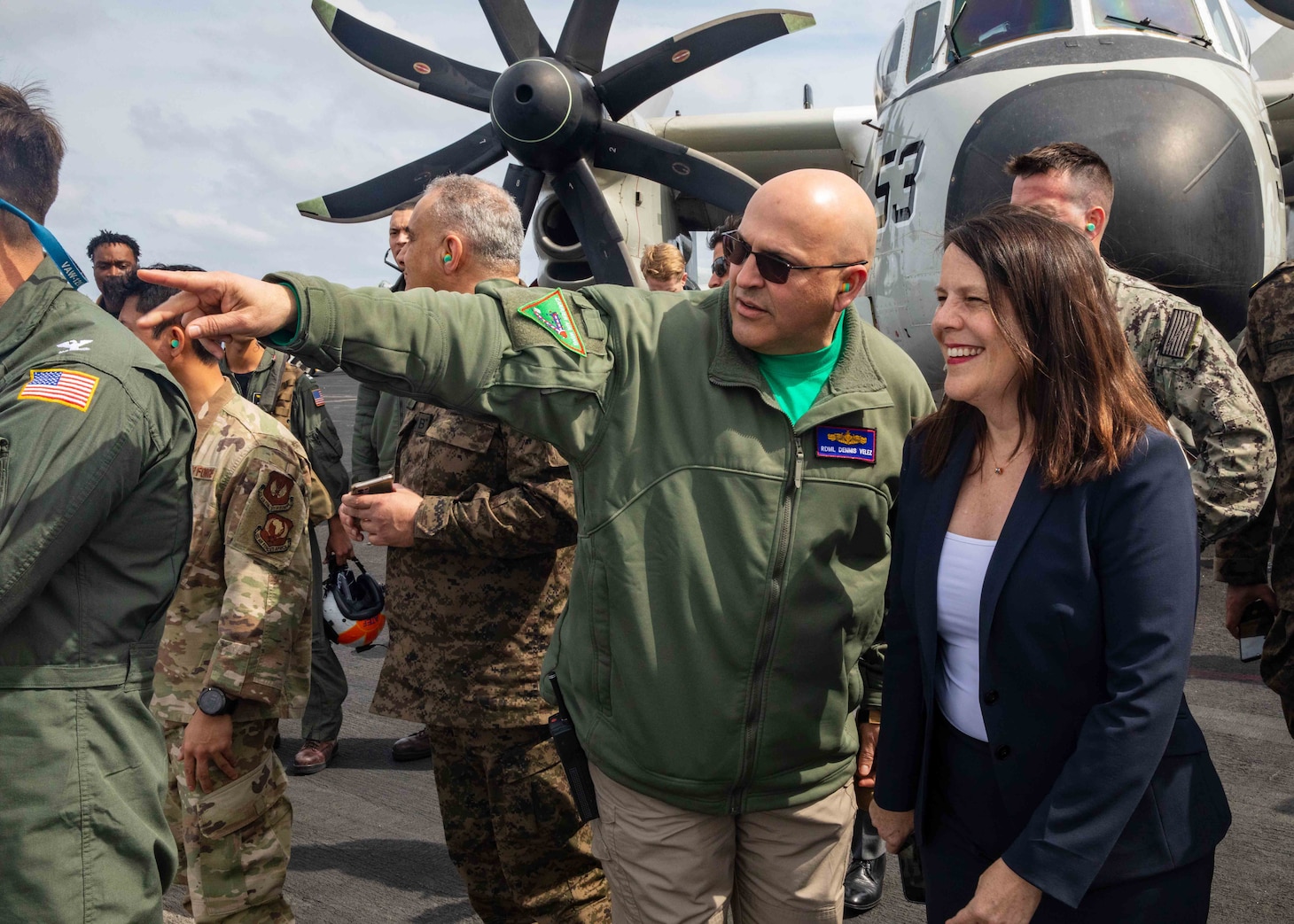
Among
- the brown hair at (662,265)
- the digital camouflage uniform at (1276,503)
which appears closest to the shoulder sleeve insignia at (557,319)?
the digital camouflage uniform at (1276,503)

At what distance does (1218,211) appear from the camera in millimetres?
4746

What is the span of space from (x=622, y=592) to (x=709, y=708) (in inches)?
10.9

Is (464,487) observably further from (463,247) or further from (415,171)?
(415,171)

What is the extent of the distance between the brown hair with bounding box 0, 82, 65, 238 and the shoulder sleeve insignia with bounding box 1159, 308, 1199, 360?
8.22 feet

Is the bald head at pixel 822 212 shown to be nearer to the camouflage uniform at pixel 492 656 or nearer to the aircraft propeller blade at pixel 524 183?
the camouflage uniform at pixel 492 656

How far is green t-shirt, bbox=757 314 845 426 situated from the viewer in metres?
2.09

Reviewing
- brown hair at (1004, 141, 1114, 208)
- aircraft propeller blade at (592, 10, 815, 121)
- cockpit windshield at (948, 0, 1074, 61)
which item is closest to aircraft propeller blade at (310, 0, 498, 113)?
aircraft propeller blade at (592, 10, 815, 121)

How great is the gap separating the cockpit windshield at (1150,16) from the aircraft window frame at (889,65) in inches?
55.3

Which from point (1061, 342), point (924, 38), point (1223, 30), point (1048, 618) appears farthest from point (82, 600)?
point (1223, 30)

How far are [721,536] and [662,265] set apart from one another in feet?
13.0

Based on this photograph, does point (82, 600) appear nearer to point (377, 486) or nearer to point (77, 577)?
point (77, 577)

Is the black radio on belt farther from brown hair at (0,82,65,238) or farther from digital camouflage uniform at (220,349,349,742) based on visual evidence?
digital camouflage uniform at (220,349,349,742)

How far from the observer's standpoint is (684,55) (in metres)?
7.82

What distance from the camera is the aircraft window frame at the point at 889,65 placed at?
6918 millimetres
